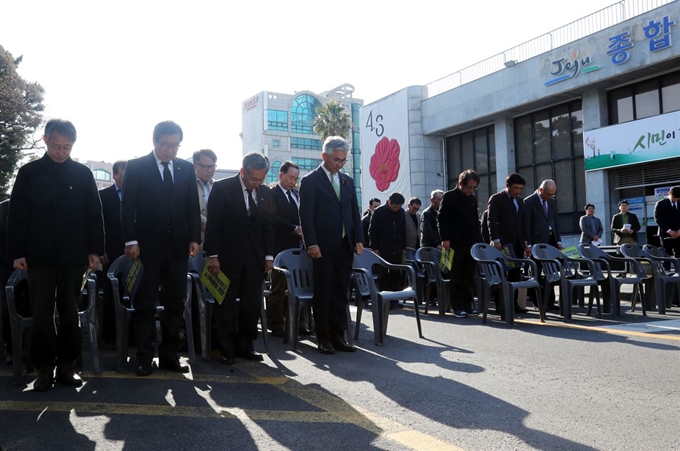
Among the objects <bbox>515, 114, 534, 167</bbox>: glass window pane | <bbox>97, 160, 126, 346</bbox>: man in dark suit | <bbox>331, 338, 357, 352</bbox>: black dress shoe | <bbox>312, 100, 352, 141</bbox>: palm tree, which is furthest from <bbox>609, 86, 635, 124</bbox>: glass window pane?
<bbox>312, 100, 352, 141</bbox>: palm tree

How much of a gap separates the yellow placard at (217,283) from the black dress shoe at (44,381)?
1494 mm

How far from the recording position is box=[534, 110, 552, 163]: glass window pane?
26812 millimetres

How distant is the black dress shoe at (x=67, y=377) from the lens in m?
4.93

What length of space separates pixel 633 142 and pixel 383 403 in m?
20.9

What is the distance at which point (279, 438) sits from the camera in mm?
3582

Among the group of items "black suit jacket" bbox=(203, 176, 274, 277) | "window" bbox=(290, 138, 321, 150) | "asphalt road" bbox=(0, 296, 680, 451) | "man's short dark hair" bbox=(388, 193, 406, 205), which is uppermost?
"window" bbox=(290, 138, 321, 150)

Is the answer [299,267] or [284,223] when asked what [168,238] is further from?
[284,223]

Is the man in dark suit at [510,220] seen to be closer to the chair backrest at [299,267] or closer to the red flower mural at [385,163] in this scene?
the chair backrest at [299,267]

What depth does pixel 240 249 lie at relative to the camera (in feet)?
19.9

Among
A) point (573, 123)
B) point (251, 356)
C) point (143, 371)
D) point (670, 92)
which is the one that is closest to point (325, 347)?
point (251, 356)

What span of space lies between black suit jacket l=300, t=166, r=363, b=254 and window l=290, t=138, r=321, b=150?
88079 mm

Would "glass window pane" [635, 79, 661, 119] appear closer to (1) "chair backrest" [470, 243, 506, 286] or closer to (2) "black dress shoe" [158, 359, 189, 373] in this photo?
(1) "chair backrest" [470, 243, 506, 286]

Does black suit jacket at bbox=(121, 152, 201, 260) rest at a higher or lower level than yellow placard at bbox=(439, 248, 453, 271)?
higher

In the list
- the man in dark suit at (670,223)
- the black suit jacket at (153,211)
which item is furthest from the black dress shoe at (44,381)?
the man in dark suit at (670,223)
